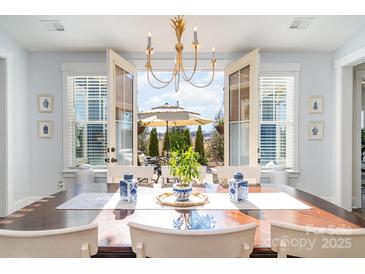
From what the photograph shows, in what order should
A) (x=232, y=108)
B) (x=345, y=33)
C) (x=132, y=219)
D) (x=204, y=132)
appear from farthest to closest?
(x=204, y=132) < (x=232, y=108) < (x=345, y=33) < (x=132, y=219)

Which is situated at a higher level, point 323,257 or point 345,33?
point 345,33

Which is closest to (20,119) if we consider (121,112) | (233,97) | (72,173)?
(72,173)

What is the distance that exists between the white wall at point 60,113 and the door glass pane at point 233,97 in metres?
0.43

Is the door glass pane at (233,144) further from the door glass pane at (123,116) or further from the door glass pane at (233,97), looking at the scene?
the door glass pane at (123,116)

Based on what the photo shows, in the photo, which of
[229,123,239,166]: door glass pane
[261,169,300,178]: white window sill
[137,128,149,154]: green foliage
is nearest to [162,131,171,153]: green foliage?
[137,128,149,154]: green foliage

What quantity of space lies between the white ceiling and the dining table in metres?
2.56

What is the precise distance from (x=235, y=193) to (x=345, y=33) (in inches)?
124

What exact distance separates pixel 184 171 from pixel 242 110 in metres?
2.31

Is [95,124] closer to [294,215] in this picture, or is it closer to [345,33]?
[294,215]

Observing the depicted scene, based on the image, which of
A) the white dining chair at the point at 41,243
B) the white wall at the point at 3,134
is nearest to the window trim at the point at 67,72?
the white wall at the point at 3,134

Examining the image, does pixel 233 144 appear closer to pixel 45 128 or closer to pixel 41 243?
pixel 45 128
